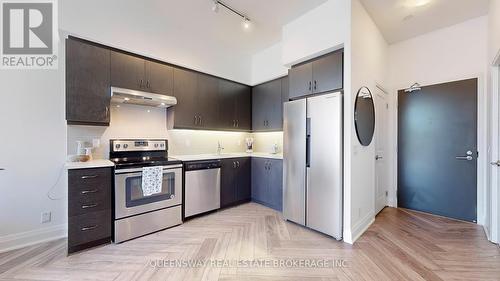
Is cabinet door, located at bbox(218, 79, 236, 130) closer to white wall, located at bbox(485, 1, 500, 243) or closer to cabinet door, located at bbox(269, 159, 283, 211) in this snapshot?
cabinet door, located at bbox(269, 159, 283, 211)

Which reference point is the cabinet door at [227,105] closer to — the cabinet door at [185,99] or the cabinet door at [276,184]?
the cabinet door at [185,99]

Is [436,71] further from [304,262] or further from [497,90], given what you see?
[304,262]

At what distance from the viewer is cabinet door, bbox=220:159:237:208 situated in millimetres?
3611

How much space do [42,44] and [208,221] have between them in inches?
122

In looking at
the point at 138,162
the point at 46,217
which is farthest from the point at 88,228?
the point at 138,162

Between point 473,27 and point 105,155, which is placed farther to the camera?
point 473,27

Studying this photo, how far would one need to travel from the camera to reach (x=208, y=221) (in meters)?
3.17

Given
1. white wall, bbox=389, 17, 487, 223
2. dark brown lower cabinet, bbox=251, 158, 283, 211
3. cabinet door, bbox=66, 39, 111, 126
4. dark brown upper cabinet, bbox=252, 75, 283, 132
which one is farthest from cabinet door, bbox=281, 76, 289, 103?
cabinet door, bbox=66, 39, 111, 126

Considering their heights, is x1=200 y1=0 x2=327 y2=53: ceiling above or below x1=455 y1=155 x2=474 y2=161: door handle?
above

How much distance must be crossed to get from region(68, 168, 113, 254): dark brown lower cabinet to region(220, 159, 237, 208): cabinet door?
1640mm

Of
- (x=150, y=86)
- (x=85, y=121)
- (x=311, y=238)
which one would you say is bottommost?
(x=311, y=238)

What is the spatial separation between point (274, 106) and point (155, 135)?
215 centimetres

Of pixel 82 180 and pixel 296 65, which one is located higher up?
pixel 296 65

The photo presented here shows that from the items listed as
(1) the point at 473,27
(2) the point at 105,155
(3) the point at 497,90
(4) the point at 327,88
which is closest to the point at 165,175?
(2) the point at 105,155
